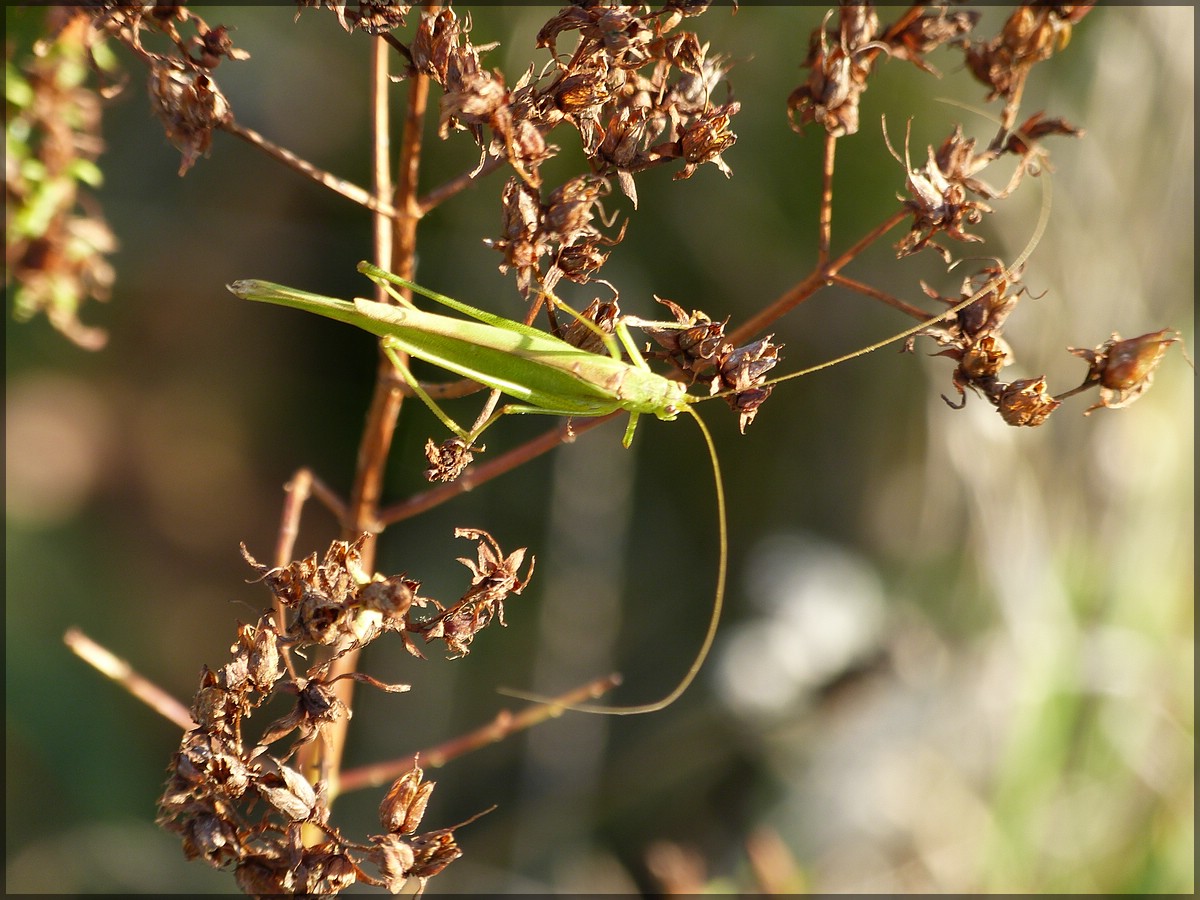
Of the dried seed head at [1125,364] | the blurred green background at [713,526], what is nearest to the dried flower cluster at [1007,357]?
the dried seed head at [1125,364]

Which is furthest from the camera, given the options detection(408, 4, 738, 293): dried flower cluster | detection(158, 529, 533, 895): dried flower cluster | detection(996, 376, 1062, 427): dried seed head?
detection(996, 376, 1062, 427): dried seed head

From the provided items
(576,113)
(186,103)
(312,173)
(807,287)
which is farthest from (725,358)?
(186,103)

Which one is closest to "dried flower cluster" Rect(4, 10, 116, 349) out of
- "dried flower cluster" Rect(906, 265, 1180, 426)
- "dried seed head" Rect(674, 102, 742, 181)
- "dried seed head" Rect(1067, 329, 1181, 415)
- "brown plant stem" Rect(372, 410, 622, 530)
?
"brown plant stem" Rect(372, 410, 622, 530)

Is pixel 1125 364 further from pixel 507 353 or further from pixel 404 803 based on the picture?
pixel 404 803

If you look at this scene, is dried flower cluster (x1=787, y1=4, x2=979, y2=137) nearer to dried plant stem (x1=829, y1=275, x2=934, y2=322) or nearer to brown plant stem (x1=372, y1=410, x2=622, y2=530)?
dried plant stem (x1=829, y1=275, x2=934, y2=322)

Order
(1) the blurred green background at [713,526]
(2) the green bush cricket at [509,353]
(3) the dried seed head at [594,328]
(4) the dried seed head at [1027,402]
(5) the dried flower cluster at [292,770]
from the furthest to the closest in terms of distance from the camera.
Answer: (1) the blurred green background at [713,526] → (2) the green bush cricket at [509,353] → (3) the dried seed head at [594,328] → (4) the dried seed head at [1027,402] → (5) the dried flower cluster at [292,770]

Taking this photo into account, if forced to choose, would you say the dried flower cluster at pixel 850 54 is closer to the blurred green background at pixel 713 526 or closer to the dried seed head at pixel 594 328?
the dried seed head at pixel 594 328

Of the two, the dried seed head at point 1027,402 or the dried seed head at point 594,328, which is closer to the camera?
the dried seed head at point 1027,402
